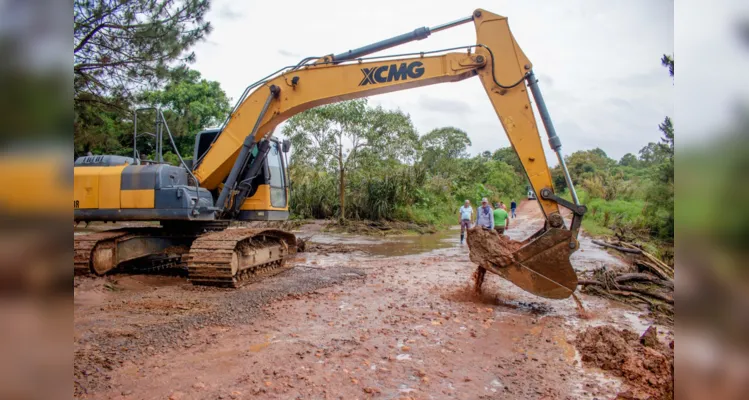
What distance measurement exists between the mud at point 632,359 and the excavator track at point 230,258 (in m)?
4.72

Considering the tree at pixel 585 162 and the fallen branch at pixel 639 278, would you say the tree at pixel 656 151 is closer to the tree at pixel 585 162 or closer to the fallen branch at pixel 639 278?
the fallen branch at pixel 639 278

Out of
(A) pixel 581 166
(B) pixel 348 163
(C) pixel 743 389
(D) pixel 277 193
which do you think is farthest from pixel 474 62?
(A) pixel 581 166

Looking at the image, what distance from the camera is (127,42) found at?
830 centimetres

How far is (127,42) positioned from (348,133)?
42.5ft

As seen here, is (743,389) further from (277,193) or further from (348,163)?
(348,163)

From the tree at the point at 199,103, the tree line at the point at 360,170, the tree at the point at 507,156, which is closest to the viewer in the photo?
the tree line at the point at 360,170

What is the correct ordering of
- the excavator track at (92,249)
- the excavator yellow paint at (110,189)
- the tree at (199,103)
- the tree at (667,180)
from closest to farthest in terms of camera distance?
the tree at (667,180) < the excavator track at (92,249) < the excavator yellow paint at (110,189) < the tree at (199,103)

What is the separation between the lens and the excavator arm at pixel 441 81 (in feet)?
18.8

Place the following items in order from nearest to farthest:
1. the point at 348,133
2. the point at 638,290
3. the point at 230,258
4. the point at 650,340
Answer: the point at 650,340
the point at 230,258
the point at 638,290
the point at 348,133

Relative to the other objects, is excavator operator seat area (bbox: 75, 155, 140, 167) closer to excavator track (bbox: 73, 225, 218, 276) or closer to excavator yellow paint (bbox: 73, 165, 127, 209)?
excavator yellow paint (bbox: 73, 165, 127, 209)

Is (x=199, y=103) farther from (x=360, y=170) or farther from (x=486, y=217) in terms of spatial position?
(x=486, y=217)

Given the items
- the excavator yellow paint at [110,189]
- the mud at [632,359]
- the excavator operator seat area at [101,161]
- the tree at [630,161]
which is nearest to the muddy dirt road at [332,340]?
the mud at [632,359]

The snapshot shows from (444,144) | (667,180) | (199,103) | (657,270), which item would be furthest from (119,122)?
(444,144)

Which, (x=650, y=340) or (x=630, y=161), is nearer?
(x=650, y=340)
